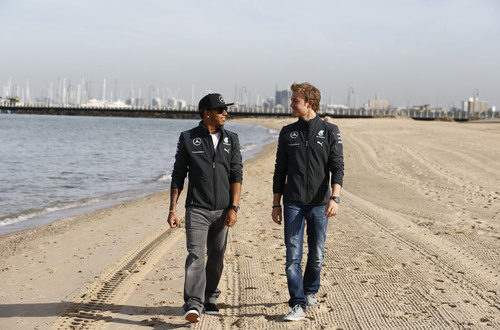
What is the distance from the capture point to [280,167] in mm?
4883

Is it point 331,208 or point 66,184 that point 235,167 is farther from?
point 66,184

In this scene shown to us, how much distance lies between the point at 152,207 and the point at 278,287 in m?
7.28

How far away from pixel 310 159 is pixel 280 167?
297 millimetres

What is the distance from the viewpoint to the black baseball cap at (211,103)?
15.5 feet

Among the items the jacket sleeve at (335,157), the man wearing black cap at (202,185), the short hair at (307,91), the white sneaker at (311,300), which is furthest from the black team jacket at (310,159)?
the white sneaker at (311,300)

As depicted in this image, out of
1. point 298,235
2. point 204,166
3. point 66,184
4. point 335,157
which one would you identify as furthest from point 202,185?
point 66,184

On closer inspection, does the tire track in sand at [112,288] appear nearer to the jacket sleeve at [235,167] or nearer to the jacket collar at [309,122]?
the jacket sleeve at [235,167]

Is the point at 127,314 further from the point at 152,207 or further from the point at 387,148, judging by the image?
the point at 387,148

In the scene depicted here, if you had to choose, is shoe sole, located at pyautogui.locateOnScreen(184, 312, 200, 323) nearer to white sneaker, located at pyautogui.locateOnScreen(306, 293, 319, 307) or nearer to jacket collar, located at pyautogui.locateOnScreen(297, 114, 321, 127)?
white sneaker, located at pyautogui.locateOnScreen(306, 293, 319, 307)

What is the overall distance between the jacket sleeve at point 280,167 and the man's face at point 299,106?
233 mm

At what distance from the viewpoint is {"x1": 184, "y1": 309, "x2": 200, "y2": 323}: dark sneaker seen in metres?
4.64

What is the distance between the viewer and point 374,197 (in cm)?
1315

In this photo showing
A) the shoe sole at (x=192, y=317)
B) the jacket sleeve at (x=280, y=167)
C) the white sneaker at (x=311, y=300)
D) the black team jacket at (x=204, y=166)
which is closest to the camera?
the shoe sole at (x=192, y=317)

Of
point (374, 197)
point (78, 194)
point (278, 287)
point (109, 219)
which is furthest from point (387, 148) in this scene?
point (278, 287)
